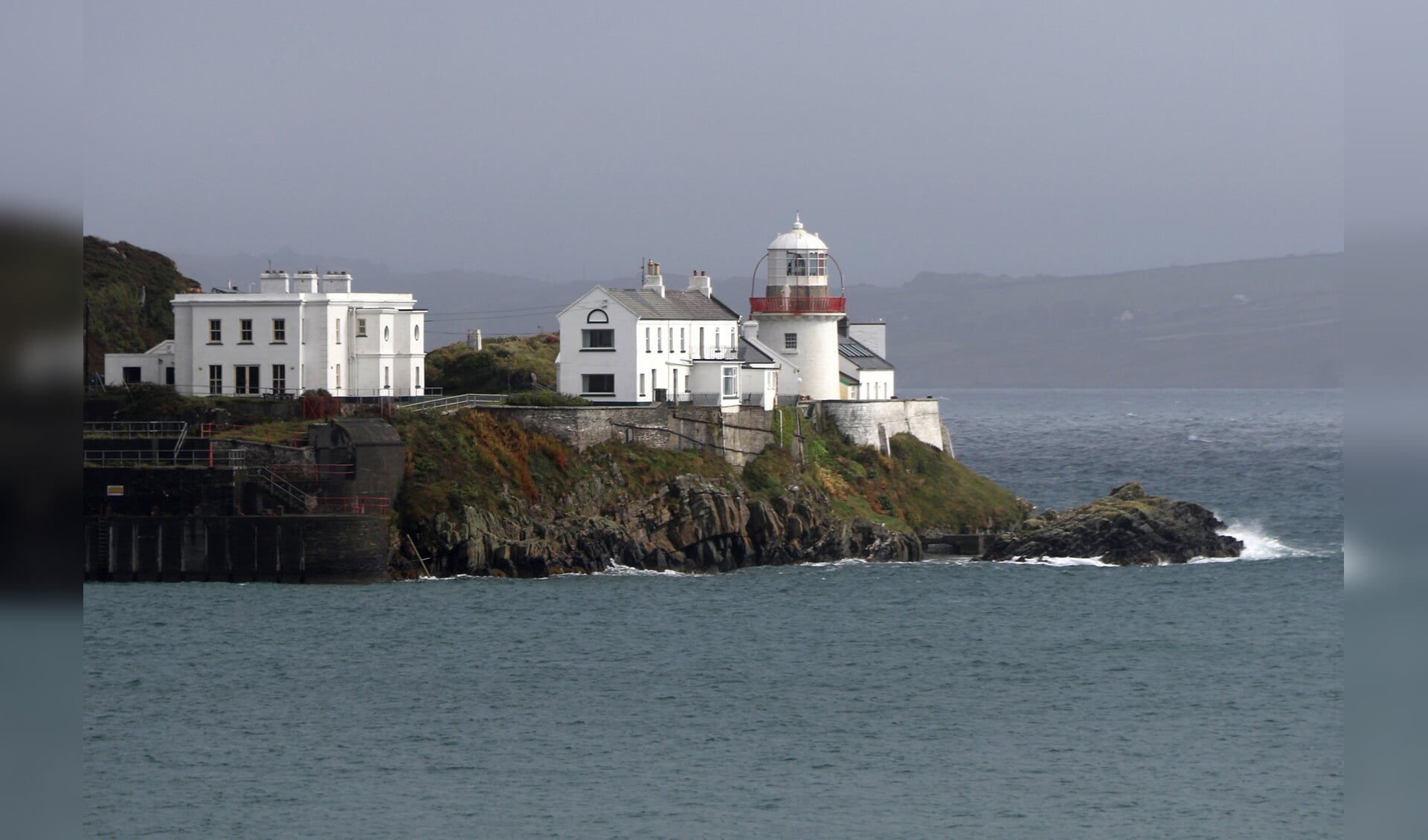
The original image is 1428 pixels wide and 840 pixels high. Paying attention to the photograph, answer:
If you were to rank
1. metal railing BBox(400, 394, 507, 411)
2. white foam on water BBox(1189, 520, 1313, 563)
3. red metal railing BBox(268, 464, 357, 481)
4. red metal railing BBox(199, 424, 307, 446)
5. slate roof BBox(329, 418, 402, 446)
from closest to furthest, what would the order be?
red metal railing BBox(268, 464, 357, 481) → slate roof BBox(329, 418, 402, 446) → red metal railing BBox(199, 424, 307, 446) → metal railing BBox(400, 394, 507, 411) → white foam on water BBox(1189, 520, 1313, 563)

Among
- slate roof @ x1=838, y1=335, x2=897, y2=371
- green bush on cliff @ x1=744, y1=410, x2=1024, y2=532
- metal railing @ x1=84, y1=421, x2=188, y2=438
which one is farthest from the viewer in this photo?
slate roof @ x1=838, y1=335, x2=897, y2=371

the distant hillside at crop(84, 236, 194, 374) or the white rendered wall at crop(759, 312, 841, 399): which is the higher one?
the distant hillside at crop(84, 236, 194, 374)

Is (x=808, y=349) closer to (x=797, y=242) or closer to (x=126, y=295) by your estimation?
(x=797, y=242)

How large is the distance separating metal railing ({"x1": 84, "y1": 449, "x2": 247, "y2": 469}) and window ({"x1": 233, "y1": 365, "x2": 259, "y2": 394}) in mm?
7541

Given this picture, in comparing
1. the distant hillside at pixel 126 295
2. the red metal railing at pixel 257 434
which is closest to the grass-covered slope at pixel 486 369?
the red metal railing at pixel 257 434

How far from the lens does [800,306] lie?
56938 mm

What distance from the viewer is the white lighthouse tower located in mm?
56906

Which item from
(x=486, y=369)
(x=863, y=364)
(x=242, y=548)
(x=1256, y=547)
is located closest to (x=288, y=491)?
(x=242, y=548)

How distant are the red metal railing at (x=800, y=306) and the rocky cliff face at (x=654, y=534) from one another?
9.56 meters

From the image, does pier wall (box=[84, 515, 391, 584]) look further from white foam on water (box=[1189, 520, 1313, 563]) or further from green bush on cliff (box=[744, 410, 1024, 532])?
white foam on water (box=[1189, 520, 1313, 563])

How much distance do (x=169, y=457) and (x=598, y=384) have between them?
45.4 ft

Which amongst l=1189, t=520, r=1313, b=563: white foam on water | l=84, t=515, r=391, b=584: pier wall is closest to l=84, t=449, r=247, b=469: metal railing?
l=84, t=515, r=391, b=584: pier wall

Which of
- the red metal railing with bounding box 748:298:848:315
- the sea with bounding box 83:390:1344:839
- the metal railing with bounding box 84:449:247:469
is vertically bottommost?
the sea with bounding box 83:390:1344:839
